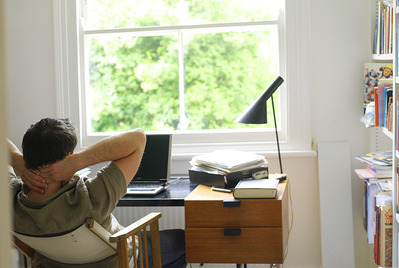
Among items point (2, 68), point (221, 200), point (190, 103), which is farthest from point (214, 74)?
point (2, 68)

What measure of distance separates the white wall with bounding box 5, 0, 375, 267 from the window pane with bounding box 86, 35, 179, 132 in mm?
290

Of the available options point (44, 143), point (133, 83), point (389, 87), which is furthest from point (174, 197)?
point (133, 83)

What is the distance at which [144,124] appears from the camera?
3148 mm

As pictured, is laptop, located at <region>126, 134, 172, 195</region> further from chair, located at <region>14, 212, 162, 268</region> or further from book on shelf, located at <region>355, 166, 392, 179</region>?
book on shelf, located at <region>355, 166, 392, 179</region>

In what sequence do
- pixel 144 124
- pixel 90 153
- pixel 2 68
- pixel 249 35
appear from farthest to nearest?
pixel 144 124 < pixel 249 35 < pixel 90 153 < pixel 2 68

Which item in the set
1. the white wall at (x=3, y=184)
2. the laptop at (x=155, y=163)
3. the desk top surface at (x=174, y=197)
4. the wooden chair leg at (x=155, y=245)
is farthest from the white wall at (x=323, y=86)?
the white wall at (x=3, y=184)

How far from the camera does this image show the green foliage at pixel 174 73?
2.96m

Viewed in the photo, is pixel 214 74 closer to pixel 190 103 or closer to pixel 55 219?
pixel 190 103

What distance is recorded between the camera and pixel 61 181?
65.6 inches

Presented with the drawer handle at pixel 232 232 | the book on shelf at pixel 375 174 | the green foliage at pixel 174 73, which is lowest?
the drawer handle at pixel 232 232

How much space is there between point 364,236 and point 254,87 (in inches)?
43.0

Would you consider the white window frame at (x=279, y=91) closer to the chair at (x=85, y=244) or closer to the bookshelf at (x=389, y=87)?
the bookshelf at (x=389, y=87)

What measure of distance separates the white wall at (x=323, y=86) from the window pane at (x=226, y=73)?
0.29m

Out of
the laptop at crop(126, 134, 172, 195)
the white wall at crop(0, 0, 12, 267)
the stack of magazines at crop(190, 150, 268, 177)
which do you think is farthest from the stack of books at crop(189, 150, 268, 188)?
the white wall at crop(0, 0, 12, 267)
